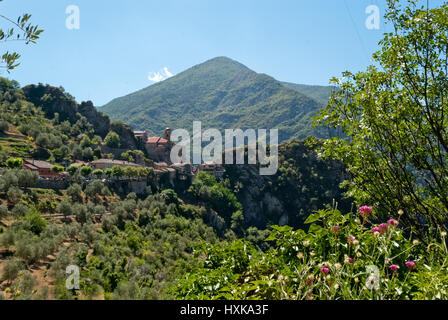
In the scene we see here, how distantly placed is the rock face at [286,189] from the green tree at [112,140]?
1159 inches

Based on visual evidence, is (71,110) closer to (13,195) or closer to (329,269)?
(13,195)

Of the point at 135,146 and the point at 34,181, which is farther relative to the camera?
the point at 135,146

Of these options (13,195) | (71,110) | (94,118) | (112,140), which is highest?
(71,110)

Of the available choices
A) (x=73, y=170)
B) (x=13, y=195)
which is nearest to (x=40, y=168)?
(x=73, y=170)

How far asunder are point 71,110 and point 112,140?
15558mm

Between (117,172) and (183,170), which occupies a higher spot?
(117,172)

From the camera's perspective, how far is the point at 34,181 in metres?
37.3

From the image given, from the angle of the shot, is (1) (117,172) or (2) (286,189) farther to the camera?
(2) (286,189)

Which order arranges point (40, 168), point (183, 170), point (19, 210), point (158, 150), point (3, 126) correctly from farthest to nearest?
point (158, 150) < point (183, 170) < point (3, 126) < point (40, 168) < point (19, 210)

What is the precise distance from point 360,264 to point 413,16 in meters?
5.85

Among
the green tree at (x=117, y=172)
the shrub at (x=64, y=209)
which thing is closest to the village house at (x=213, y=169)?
the green tree at (x=117, y=172)

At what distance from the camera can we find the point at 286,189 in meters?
77.4
